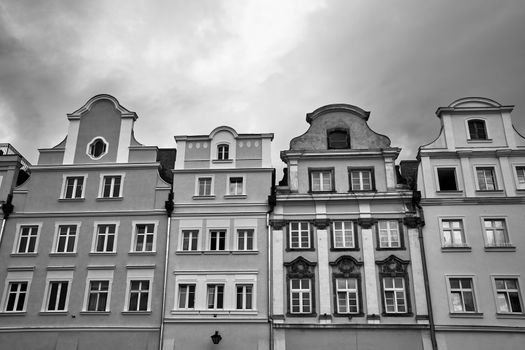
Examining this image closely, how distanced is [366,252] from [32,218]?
21.6 meters

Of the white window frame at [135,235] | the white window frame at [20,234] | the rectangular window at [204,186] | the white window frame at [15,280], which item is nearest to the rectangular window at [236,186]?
the rectangular window at [204,186]

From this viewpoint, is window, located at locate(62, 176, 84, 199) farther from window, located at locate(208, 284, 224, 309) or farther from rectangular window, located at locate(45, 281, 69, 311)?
window, located at locate(208, 284, 224, 309)

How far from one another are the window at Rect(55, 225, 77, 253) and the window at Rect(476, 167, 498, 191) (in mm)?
26018

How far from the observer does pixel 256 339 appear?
102 feet

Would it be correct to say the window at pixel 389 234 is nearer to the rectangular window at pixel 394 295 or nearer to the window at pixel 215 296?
the rectangular window at pixel 394 295

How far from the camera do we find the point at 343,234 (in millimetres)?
33562

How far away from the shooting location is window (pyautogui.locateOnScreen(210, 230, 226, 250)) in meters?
33.8

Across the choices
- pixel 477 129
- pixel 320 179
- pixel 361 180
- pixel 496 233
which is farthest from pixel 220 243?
pixel 477 129

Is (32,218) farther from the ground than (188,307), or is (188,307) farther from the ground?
(32,218)

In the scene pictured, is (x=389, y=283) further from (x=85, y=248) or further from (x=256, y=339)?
(x=85, y=248)

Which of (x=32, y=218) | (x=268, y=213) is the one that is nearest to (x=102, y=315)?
(x=32, y=218)

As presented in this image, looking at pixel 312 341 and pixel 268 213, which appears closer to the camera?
pixel 312 341

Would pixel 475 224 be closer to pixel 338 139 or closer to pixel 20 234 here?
pixel 338 139

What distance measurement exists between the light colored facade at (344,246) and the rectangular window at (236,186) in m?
2.72
